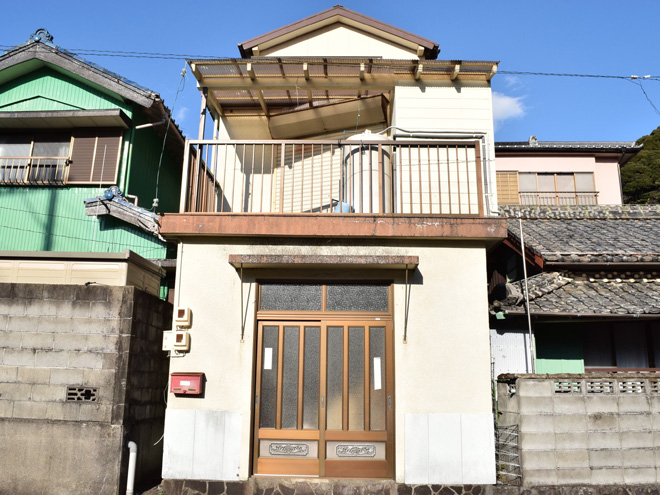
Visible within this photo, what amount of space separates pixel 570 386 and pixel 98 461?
21.0 feet

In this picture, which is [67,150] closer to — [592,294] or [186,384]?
Result: [186,384]

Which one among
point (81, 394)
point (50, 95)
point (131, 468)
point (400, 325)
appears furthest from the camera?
point (50, 95)

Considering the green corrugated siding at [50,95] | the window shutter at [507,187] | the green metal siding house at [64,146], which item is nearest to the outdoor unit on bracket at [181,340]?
the green metal siding house at [64,146]

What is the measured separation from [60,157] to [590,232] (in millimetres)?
12099

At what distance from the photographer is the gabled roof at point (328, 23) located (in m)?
11.4

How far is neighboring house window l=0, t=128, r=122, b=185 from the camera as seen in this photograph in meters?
12.5

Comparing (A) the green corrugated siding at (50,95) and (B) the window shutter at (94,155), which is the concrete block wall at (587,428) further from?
(A) the green corrugated siding at (50,95)

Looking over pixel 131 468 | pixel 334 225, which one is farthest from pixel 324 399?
pixel 131 468

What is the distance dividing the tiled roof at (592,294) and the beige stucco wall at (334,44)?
5.87 metres

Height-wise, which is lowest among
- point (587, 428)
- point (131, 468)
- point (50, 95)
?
point (131, 468)

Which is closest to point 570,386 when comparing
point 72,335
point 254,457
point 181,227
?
point 254,457

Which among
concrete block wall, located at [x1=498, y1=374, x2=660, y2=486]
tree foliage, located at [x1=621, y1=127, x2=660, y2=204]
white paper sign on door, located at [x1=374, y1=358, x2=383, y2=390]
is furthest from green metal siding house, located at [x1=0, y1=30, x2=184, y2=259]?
tree foliage, located at [x1=621, y1=127, x2=660, y2=204]

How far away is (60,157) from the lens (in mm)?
12688

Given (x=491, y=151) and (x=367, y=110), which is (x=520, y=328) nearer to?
(x=491, y=151)
